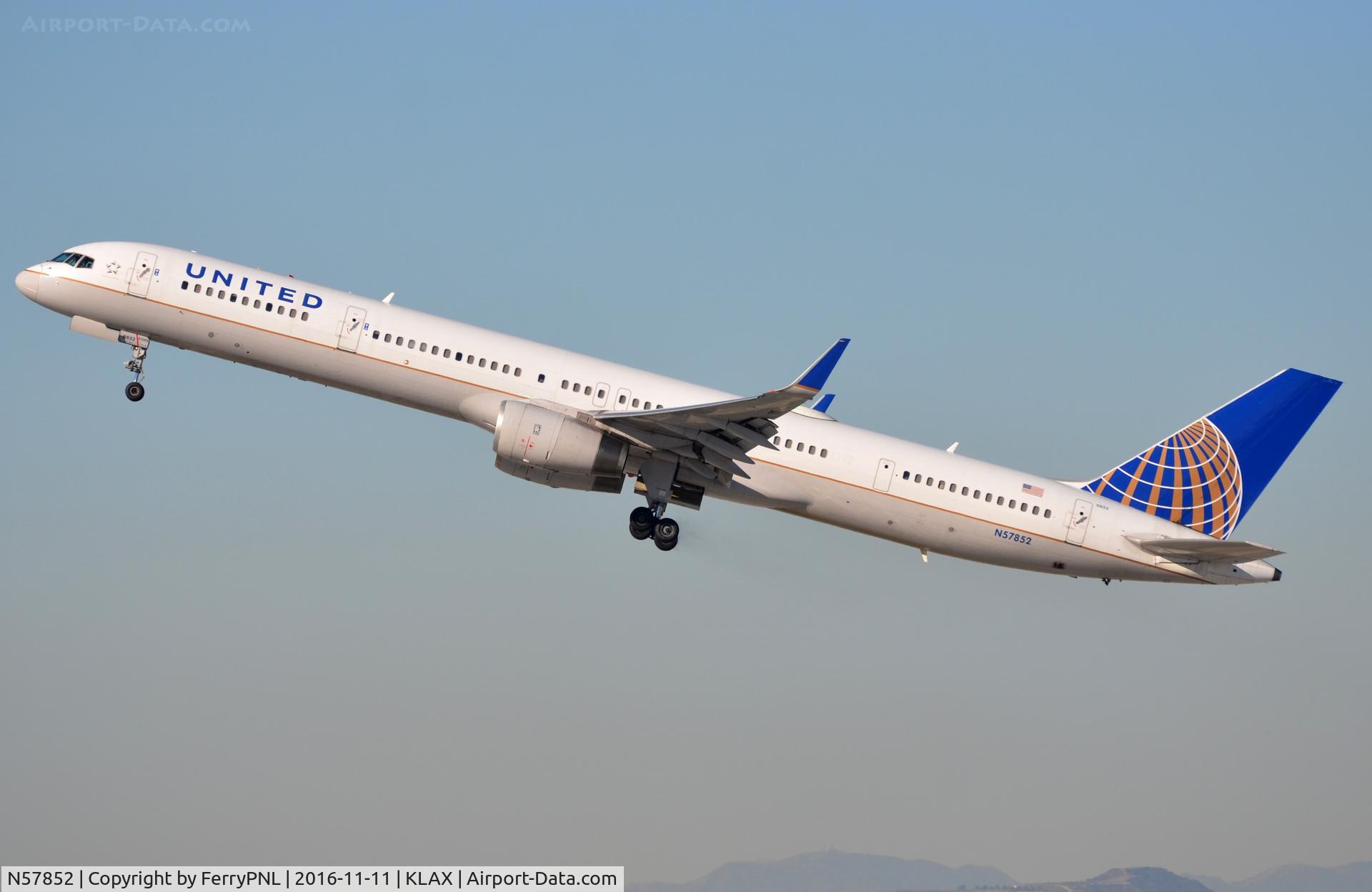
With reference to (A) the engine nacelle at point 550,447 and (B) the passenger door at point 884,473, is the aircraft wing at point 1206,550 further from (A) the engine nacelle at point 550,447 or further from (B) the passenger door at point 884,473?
(A) the engine nacelle at point 550,447

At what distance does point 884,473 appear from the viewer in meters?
41.8

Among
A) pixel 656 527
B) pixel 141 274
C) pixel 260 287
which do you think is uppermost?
pixel 141 274

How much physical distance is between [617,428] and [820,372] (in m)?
7.07

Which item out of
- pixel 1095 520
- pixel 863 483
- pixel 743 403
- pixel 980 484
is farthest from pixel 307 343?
pixel 1095 520

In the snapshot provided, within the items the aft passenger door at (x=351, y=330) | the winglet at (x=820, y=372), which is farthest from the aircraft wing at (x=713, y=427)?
the aft passenger door at (x=351, y=330)

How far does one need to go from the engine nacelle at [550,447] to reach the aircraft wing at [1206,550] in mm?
15980

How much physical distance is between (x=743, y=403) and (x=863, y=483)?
237 inches

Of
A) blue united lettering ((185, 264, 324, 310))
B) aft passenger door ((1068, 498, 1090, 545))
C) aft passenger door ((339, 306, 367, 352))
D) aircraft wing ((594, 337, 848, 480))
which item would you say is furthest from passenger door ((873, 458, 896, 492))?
blue united lettering ((185, 264, 324, 310))

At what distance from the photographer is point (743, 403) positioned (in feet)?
123

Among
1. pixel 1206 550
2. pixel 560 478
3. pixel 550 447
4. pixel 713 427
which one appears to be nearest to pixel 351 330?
pixel 550 447

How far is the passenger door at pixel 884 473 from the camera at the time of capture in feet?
137

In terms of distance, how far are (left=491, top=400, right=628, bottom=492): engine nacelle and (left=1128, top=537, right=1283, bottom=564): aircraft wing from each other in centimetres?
1598

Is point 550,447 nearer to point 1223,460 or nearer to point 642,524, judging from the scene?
point 642,524

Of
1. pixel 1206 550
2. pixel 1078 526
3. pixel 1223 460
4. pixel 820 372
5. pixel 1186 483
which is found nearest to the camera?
pixel 820 372
